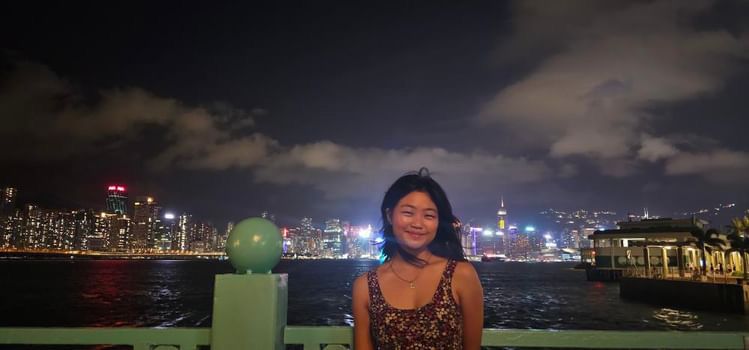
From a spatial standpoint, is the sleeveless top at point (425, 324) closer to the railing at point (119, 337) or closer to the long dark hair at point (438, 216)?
the long dark hair at point (438, 216)

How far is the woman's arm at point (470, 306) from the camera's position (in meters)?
2.83

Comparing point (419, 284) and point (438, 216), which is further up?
point (438, 216)

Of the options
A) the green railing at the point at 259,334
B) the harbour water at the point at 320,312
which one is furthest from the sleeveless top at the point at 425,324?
the harbour water at the point at 320,312

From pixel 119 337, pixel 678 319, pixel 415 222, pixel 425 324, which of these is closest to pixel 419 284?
pixel 425 324

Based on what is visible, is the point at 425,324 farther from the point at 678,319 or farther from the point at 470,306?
the point at 678,319

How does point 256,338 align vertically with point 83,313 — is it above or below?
above

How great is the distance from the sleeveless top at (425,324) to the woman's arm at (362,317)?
0.29 feet

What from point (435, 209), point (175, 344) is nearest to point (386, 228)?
point (435, 209)

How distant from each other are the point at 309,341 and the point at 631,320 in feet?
137

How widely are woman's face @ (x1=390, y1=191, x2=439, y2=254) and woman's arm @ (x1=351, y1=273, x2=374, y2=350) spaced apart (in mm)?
399

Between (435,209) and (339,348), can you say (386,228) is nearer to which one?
(435,209)

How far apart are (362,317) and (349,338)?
0.81 metres

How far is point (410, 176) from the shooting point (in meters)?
3.21

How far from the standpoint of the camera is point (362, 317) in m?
3.01
